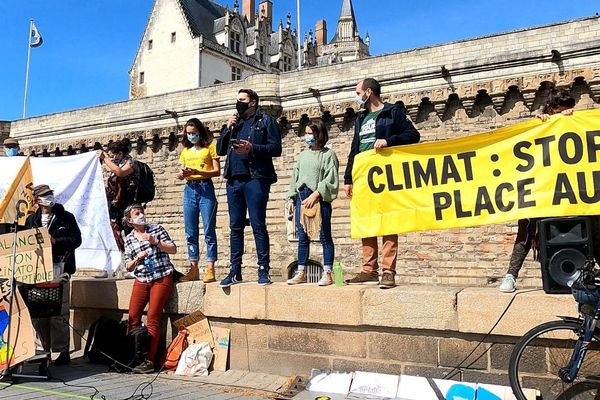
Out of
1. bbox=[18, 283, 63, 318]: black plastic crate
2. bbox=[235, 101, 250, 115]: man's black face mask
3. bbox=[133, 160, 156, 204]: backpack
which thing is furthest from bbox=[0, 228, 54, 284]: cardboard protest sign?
bbox=[235, 101, 250, 115]: man's black face mask

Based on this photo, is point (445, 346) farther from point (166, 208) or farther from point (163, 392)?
point (166, 208)

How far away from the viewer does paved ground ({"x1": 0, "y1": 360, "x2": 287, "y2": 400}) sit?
4.59 meters

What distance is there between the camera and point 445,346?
438cm

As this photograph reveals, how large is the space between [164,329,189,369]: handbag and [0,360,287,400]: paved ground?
164 mm

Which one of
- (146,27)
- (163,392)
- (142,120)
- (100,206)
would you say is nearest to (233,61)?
(146,27)

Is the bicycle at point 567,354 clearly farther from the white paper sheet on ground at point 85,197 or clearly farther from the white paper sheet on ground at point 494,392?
the white paper sheet on ground at point 85,197

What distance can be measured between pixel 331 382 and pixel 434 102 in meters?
11.7

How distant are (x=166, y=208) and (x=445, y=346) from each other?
56.2 ft

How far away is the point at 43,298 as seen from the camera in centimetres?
548

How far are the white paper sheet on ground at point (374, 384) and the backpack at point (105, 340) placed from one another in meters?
2.46

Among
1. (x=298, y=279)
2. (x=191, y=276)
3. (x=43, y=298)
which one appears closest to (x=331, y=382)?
(x=298, y=279)

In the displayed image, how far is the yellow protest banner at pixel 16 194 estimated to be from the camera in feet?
18.5

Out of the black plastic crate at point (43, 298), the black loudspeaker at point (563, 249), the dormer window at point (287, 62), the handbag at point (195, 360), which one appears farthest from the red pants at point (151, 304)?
the dormer window at point (287, 62)

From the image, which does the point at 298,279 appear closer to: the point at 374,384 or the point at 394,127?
the point at 374,384
